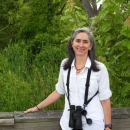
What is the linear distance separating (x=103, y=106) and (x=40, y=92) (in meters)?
1.74

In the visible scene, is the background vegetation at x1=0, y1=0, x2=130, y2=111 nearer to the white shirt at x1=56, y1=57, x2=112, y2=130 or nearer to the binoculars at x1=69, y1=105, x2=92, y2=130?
the white shirt at x1=56, y1=57, x2=112, y2=130

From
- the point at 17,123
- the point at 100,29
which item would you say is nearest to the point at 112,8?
the point at 100,29

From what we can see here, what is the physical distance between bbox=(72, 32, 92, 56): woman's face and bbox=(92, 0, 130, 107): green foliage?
539 millimetres

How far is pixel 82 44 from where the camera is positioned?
118 inches

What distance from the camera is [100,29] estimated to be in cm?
383

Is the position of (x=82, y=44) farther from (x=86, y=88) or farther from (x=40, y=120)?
(x=40, y=120)

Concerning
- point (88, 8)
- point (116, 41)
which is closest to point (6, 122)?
point (116, 41)

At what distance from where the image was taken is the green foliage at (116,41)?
363 centimetres

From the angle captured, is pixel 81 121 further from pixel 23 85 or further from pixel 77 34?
pixel 23 85

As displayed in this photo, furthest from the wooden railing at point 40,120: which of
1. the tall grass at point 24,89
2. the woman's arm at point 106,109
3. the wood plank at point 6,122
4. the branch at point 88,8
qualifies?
the branch at point 88,8

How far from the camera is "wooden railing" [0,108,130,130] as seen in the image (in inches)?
147

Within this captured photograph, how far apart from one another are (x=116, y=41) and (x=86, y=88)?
1052 millimetres

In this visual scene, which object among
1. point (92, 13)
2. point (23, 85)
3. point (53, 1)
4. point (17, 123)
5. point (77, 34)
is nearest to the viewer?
point (77, 34)

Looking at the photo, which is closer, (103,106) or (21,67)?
(103,106)
